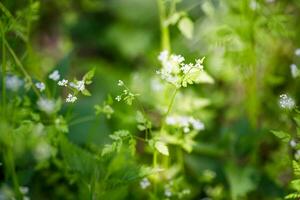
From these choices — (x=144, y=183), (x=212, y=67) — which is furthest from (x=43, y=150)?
(x=212, y=67)

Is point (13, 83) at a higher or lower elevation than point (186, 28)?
lower

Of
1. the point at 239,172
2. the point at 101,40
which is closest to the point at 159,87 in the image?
the point at 239,172

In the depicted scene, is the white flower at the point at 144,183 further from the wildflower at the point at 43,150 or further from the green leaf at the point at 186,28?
the green leaf at the point at 186,28

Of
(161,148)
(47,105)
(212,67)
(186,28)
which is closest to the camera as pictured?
(161,148)

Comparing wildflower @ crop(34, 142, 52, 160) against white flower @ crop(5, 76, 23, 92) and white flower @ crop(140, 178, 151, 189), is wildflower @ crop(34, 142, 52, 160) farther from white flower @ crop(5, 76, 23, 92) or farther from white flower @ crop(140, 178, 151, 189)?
white flower @ crop(140, 178, 151, 189)

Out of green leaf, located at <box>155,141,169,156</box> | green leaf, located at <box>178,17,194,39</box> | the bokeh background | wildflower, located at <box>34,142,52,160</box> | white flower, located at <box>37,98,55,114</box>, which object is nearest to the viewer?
green leaf, located at <box>155,141,169,156</box>

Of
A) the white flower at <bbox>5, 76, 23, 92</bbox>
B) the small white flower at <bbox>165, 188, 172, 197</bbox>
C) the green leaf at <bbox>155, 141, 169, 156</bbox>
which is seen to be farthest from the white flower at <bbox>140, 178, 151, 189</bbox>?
the white flower at <bbox>5, 76, 23, 92</bbox>

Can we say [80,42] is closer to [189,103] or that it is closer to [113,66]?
[113,66]

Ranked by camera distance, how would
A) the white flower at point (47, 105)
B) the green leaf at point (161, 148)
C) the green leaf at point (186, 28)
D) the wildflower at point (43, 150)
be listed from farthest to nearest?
the green leaf at point (186, 28), the wildflower at point (43, 150), the white flower at point (47, 105), the green leaf at point (161, 148)

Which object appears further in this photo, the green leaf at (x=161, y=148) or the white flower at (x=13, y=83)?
the white flower at (x=13, y=83)

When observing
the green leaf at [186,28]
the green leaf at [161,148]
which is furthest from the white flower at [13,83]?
the green leaf at [186,28]

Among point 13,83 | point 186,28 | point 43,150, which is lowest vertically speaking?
point 43,150

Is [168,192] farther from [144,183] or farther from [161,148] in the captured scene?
[161,148]
